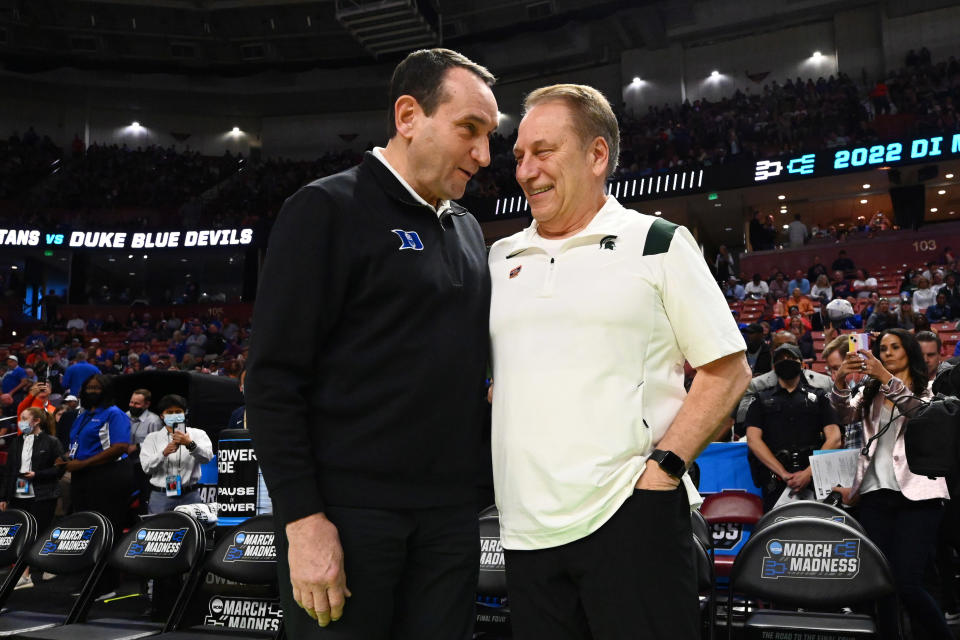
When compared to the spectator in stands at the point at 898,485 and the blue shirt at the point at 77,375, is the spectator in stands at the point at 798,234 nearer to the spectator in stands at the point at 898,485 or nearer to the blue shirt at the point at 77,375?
the blue shirt at the point at 77,375

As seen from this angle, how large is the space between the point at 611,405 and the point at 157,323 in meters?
24.5

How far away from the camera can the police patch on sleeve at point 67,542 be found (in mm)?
4254

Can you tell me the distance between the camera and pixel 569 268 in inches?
69.7

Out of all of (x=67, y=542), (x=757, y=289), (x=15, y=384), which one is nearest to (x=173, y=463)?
(x=67, y=542)

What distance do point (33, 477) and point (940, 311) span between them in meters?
12.2

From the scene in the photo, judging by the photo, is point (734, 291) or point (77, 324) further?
point (77, 324)

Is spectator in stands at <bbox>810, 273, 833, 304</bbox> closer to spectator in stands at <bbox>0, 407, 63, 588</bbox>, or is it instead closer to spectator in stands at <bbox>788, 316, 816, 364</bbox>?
spectator in stands at <bbox>788, 316, 816, 364</bbox>

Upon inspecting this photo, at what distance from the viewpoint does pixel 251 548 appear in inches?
151

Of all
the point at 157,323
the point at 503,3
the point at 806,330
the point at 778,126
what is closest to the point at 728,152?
the point at 778,126

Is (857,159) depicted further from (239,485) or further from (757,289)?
(239,485)

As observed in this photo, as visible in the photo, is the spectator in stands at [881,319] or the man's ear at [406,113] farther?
the spectator in stands at [881,319]

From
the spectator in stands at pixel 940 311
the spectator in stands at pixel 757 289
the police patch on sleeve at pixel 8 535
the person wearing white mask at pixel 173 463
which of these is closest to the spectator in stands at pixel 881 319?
the spectator in stands at pixel 940 311

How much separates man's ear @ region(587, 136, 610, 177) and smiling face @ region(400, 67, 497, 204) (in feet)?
0.85

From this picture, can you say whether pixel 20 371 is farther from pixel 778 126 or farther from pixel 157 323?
pixel 778 126
